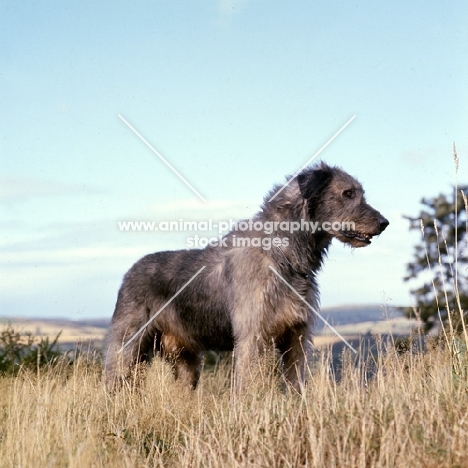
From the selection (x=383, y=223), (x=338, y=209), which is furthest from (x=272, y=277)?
(x=383, y=223)

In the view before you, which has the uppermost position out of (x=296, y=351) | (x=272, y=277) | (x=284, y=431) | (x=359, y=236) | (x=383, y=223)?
(x=383, y=223)

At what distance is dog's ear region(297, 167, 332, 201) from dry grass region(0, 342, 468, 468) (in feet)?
6.14

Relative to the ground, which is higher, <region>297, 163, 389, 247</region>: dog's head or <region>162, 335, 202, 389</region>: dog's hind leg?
<region>297, 163, 389, 247</region>: dog's head

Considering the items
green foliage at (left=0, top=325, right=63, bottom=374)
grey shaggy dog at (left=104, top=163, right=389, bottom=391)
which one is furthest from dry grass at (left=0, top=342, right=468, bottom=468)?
green foliage at (left=0, top=325, right=63, bottom=374)

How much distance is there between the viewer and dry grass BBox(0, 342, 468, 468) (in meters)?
4.48

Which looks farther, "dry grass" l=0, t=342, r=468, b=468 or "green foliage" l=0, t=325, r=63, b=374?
"green foliage" l=0, t=325, r=63, b=374

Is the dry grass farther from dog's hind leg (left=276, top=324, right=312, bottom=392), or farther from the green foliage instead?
the green foliage

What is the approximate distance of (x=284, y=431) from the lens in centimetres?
507

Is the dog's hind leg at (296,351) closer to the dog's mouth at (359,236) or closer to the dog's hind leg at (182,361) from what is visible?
the dog's mouth at (359,236)

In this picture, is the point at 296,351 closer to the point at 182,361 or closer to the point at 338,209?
the point at 338,209

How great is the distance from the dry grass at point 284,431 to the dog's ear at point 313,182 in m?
1.87

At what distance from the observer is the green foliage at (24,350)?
11.4 metres

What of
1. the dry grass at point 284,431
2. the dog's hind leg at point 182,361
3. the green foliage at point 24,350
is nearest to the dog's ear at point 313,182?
the dry grass at point 284,431

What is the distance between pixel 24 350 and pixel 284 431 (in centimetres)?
758
